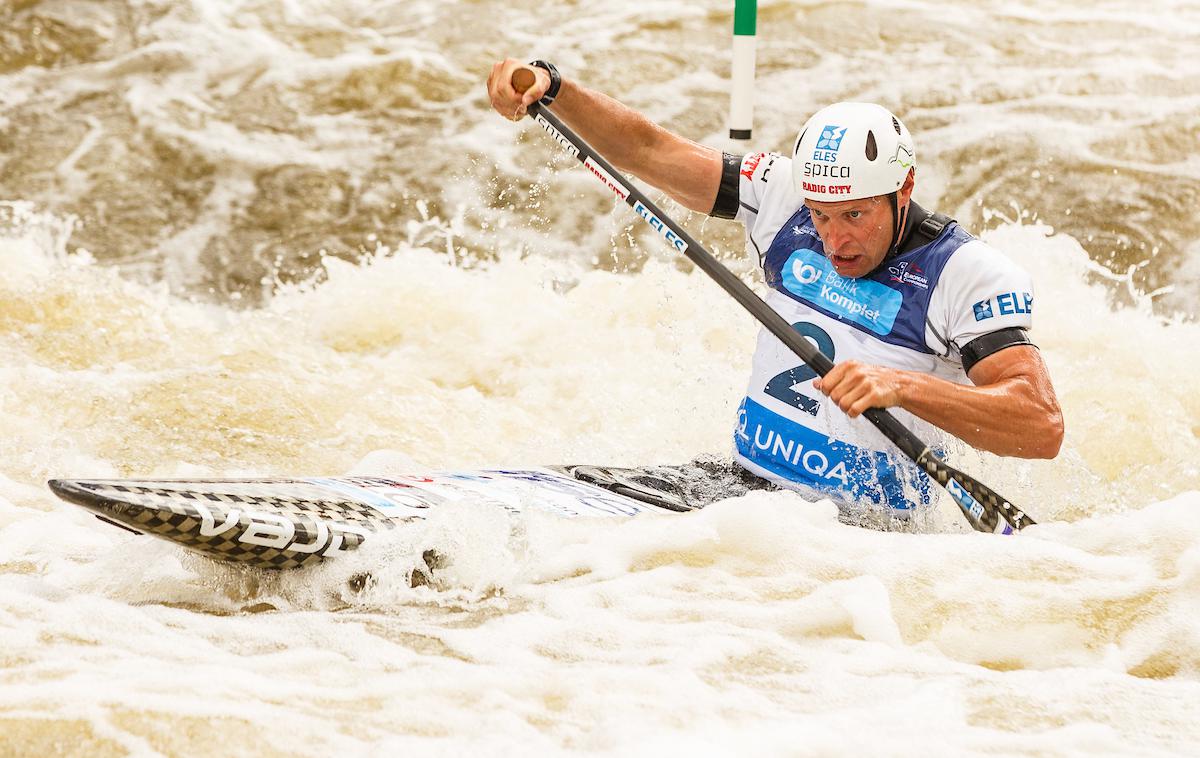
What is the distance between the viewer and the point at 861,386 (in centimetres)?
294

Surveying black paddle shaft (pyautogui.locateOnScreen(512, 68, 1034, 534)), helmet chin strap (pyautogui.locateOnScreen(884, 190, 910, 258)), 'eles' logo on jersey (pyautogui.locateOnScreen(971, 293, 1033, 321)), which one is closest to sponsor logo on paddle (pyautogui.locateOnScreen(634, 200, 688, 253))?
black paddle shaft (pyautogui.locateOnScreen(512, 68, 1034, 534))

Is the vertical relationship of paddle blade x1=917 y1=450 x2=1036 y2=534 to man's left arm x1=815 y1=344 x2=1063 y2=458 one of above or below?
below

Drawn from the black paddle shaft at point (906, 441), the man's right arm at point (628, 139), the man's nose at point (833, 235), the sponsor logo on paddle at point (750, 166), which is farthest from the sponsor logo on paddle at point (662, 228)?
the man's nose at point (833, 235)

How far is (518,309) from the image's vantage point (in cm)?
629

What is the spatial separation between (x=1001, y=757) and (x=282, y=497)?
154 cm

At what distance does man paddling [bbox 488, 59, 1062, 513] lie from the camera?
2959mm

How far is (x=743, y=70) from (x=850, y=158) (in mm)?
2125

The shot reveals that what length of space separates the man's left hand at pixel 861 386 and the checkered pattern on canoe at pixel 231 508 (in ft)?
3.52

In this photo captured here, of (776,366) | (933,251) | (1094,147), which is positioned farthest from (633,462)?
(1094,147)

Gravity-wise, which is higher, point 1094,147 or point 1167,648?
point 1094,147

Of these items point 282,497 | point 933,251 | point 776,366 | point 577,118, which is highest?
point 577,118

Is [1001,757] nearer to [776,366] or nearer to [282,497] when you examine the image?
[776,366]

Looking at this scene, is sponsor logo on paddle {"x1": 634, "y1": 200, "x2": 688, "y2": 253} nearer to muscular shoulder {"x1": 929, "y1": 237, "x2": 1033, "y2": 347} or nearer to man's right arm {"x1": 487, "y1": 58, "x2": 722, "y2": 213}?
man's right arm {"x1": 487, "y1": 58, "x2": 722, "y2": 213}

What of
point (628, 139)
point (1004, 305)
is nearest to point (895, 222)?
point (1004, 305)
